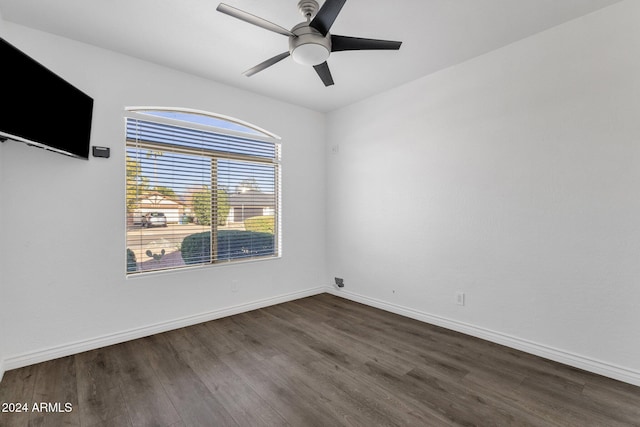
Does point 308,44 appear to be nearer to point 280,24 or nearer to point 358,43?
point 358,43

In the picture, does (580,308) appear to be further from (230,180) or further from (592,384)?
(230,180)

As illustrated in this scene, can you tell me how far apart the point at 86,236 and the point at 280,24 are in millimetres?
2502

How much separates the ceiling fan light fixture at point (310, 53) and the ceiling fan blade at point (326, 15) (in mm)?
98

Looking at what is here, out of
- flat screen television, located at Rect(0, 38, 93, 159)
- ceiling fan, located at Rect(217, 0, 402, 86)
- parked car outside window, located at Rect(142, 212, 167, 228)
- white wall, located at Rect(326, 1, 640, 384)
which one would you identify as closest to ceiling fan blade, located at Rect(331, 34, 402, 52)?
ceiling fan, located at Rect(217, 0, 402, 86)

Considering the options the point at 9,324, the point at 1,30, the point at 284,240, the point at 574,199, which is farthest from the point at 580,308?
the point at 1,30

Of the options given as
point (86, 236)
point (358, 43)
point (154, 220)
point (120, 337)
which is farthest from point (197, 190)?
point (358, 43)

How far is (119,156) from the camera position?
2766 mm

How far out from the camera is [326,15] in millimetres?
1733

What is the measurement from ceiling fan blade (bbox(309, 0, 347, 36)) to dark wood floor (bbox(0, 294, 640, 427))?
241 centimetres

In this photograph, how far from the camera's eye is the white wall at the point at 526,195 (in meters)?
2.14

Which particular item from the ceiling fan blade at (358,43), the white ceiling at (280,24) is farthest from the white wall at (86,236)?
the ceiling fan blade at (358,43)

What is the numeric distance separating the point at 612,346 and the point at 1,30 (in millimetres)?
5224

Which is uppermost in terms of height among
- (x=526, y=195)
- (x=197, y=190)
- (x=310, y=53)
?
(x=310, y=53)

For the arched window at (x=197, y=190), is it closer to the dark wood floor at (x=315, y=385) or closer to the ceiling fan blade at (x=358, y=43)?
the dark wood floor at (x=315, y=385)
